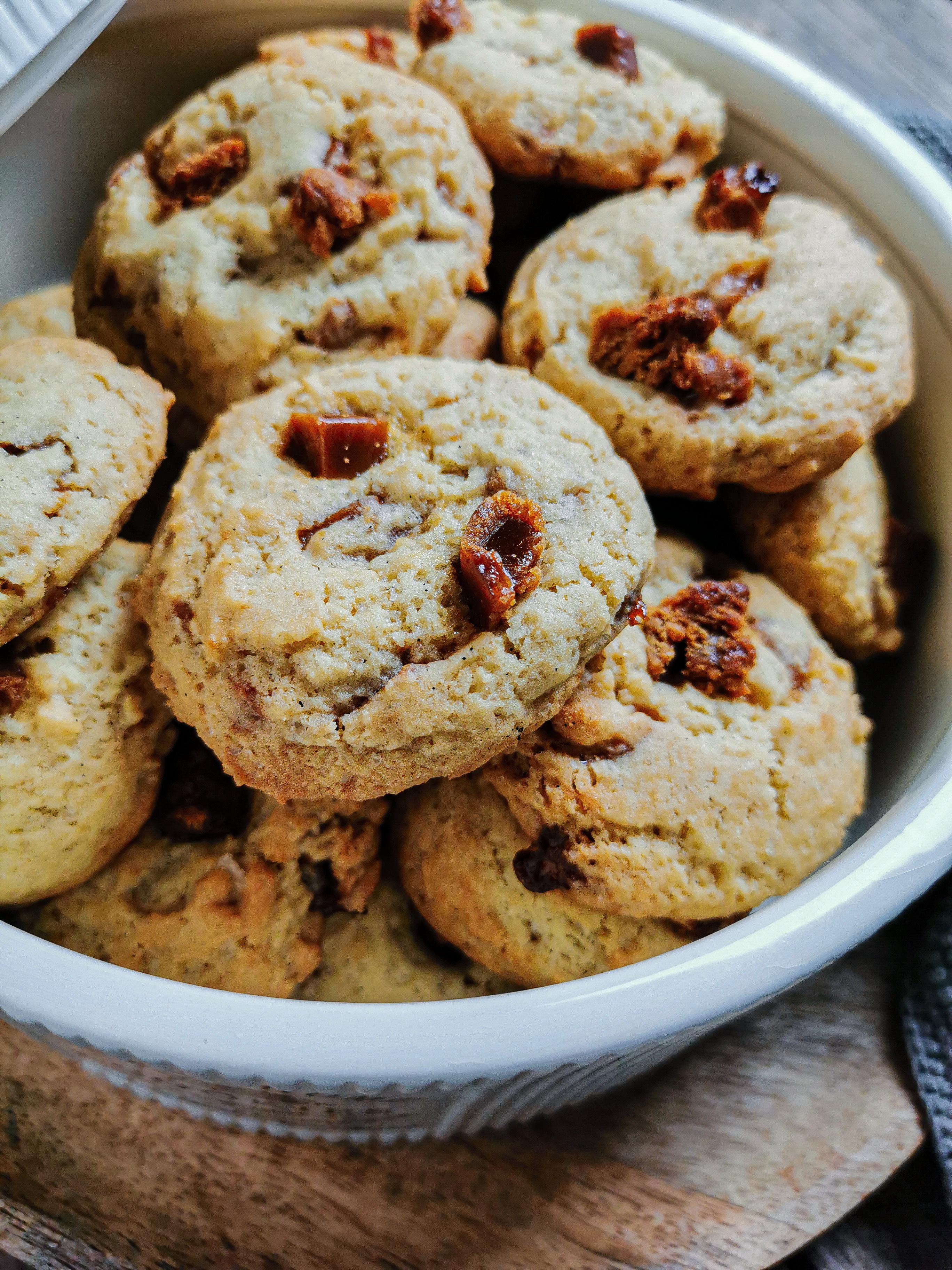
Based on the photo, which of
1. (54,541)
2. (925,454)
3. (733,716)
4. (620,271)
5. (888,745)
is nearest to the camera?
(54,541)

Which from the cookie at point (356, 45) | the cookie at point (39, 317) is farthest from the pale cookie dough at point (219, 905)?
the cookie at point (356, 45)

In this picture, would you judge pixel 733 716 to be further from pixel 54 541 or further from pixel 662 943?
pixel 54 541

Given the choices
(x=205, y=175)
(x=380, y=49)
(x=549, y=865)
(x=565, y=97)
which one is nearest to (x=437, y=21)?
(x=380, y=49)

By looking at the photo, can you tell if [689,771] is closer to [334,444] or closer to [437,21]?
[334,444]

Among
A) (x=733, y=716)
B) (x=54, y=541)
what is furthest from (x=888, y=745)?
(x=54, y=541)

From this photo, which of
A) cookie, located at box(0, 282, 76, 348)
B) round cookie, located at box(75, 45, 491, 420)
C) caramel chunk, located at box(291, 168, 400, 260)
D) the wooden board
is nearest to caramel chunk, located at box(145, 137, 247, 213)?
round cookie, located at box(75, 45, 491, 420)
